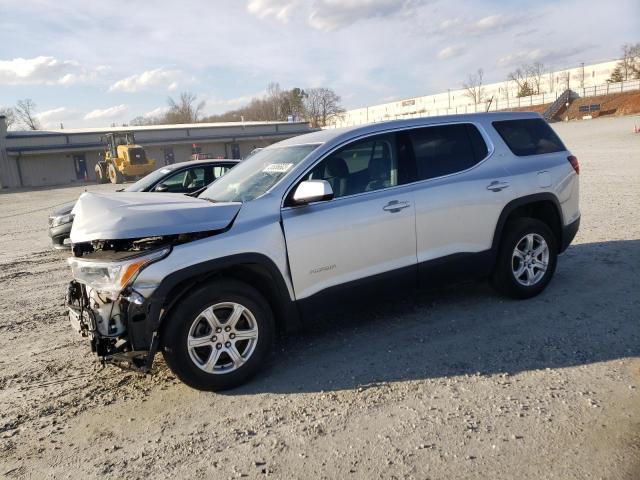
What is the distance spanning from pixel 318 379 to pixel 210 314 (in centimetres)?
96

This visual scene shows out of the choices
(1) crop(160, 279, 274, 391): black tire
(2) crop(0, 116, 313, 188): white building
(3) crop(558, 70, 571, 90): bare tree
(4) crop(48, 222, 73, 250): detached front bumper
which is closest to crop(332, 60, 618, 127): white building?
(3) crop(558, 70, 571, 90): bare tree

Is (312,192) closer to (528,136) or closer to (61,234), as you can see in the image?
(528,136)

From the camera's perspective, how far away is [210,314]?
3.65m

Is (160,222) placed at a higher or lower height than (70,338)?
higher

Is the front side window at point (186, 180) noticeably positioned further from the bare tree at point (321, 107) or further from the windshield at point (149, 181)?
the bare tree at point (321, 107)

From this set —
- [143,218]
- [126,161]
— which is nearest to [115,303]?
[143,218]

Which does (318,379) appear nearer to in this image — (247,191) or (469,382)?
(469,382)

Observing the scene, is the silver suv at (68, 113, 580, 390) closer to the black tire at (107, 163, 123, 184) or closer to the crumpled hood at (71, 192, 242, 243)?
the crumpled hood at (71, 192, 242, 243)

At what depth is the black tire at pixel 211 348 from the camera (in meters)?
3.54

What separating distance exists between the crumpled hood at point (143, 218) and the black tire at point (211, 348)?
46 centimetres

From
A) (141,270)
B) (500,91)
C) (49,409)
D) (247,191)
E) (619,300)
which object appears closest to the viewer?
(141,270)

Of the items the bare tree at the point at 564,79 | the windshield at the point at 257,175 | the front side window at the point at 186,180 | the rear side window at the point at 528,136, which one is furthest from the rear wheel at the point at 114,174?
the bare tree at the point at 564,79

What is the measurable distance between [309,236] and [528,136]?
294 cm

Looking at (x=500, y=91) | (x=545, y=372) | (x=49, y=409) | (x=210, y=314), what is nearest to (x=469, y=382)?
(x=545, y=372)
